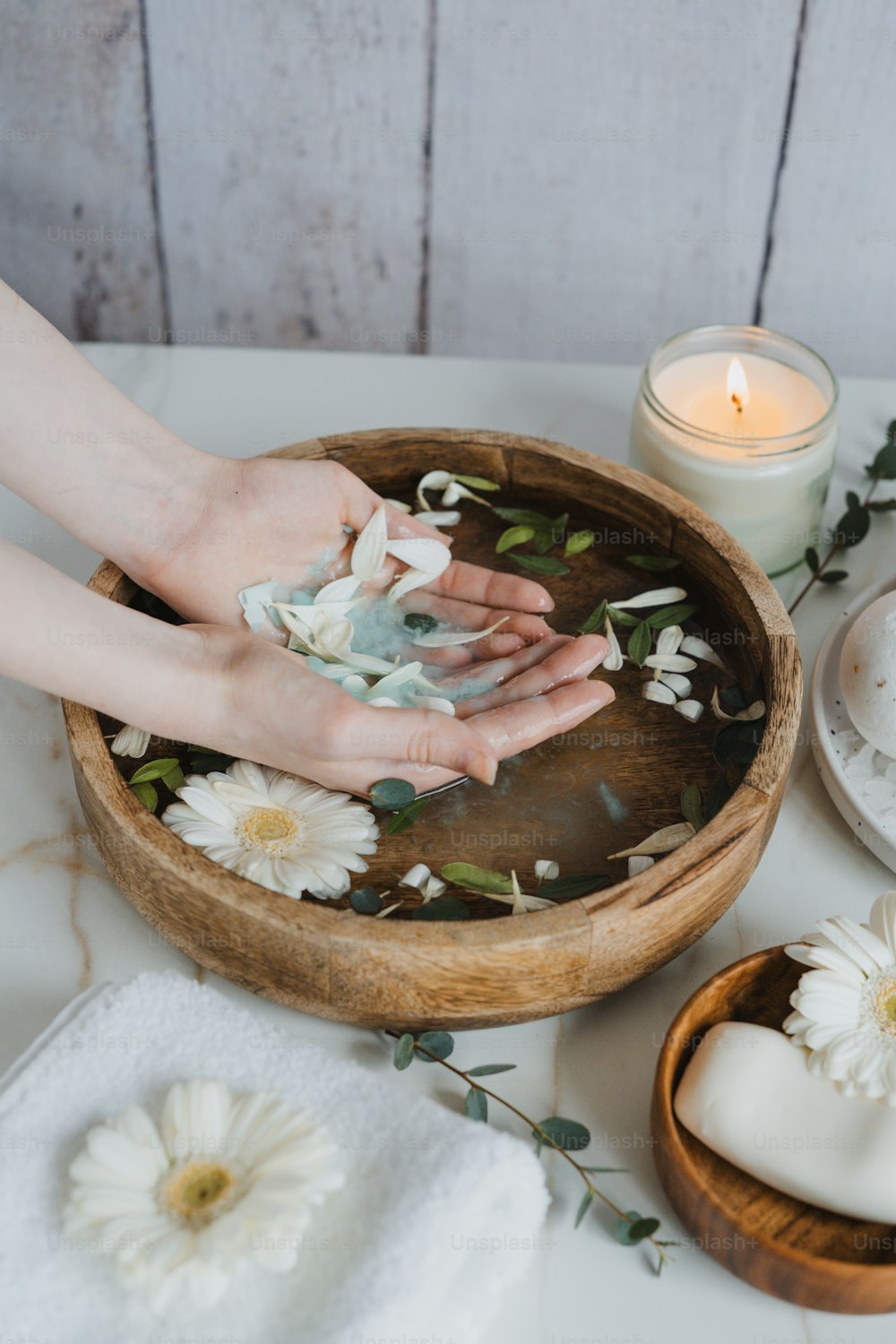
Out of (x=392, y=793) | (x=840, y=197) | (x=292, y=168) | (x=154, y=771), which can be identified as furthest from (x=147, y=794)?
(x=840, y=197)

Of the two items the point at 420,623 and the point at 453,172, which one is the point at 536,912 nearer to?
the point at 420,623

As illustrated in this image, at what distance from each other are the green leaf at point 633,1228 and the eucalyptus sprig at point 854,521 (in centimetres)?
42

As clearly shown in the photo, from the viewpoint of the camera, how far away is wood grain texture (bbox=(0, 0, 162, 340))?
3.36 ft

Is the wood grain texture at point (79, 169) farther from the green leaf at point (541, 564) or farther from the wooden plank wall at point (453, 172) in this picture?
the green leaf at point (541, 564)

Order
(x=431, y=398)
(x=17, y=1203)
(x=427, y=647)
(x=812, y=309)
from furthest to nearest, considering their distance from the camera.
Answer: (x=812, y=309), (x=431, y=398), (x=427, y=647), (x=17, y=1203)

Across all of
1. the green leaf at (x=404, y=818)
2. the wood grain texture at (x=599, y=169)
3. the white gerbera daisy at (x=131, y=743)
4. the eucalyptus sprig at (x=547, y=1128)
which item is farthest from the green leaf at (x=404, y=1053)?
the wood grain texture at (x=599, y=169)

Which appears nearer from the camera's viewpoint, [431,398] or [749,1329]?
[749,1329]

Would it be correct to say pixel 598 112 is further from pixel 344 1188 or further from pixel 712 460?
pixel 344 1188

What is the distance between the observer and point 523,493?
2.60ft

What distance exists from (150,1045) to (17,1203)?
0.07 metres

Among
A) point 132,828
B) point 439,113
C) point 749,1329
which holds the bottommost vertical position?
point 749,1329

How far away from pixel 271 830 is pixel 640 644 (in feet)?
0.77

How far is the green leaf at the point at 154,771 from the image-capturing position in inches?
24.2

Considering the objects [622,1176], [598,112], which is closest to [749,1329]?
[622,1176]
